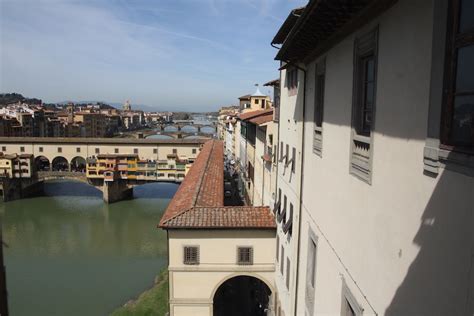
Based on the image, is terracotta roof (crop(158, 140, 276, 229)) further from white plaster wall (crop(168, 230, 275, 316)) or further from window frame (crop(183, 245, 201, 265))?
window frame (crop(183, 245, 201, 265))

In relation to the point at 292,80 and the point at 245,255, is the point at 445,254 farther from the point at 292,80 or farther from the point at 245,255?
the point at 245,255

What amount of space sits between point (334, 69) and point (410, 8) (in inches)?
93.0

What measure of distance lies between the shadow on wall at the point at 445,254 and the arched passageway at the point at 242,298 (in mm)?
11520

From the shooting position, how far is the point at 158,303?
16.8m

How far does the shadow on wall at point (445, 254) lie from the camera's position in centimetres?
234

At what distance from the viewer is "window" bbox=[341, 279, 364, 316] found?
14.3 ft

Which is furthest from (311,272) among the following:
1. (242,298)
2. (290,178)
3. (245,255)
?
(242,298)

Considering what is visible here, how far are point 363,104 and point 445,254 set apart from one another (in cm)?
220

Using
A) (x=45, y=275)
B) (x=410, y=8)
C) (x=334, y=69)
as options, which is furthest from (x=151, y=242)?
(x=410, y=8)

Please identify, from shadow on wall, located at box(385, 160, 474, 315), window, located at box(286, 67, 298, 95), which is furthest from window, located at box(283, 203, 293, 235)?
shadow on wall, located at box(385, 160, 474, 315)

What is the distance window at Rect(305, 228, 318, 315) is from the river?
504 inches

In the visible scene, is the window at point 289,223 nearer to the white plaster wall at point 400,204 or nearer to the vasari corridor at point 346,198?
the vasari corridor at point 346,198

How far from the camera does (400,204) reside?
10.7ft

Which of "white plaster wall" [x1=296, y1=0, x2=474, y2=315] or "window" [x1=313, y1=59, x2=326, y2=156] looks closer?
"white plaster wall" [x1=296, y1=0, x2=474, y2=315]
